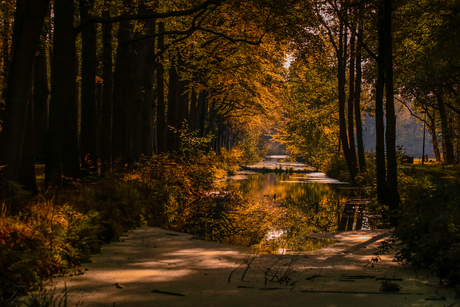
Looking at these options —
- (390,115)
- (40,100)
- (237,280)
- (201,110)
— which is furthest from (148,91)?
(237,280)

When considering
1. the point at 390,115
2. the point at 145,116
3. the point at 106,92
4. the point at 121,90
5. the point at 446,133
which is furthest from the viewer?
the point at 446,133

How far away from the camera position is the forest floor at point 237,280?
190 inches

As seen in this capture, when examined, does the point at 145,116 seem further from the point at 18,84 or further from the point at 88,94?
the point at 18,84

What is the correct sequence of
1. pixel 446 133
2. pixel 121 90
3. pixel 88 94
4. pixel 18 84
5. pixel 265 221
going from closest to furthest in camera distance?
pixel 18 84 < pixel 265 221 < pixel 88 94 < pixel 121 90 < pixel 446 133

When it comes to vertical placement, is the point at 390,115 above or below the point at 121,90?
below

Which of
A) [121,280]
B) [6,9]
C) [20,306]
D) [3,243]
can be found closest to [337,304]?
[121,280]

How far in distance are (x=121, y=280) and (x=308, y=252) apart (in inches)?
158

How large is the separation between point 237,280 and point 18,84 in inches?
235

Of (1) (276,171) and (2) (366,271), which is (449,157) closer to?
(1) (276,171)

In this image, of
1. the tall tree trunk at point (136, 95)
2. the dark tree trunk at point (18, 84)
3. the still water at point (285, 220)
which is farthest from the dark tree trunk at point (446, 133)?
the dark tree trunk at point (18, 84)

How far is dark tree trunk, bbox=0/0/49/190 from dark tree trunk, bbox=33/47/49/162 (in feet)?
38.4

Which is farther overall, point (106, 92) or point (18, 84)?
point (106, 92)

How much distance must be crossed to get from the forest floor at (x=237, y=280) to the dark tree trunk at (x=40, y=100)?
15.5 metres

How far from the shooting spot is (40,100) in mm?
22203
